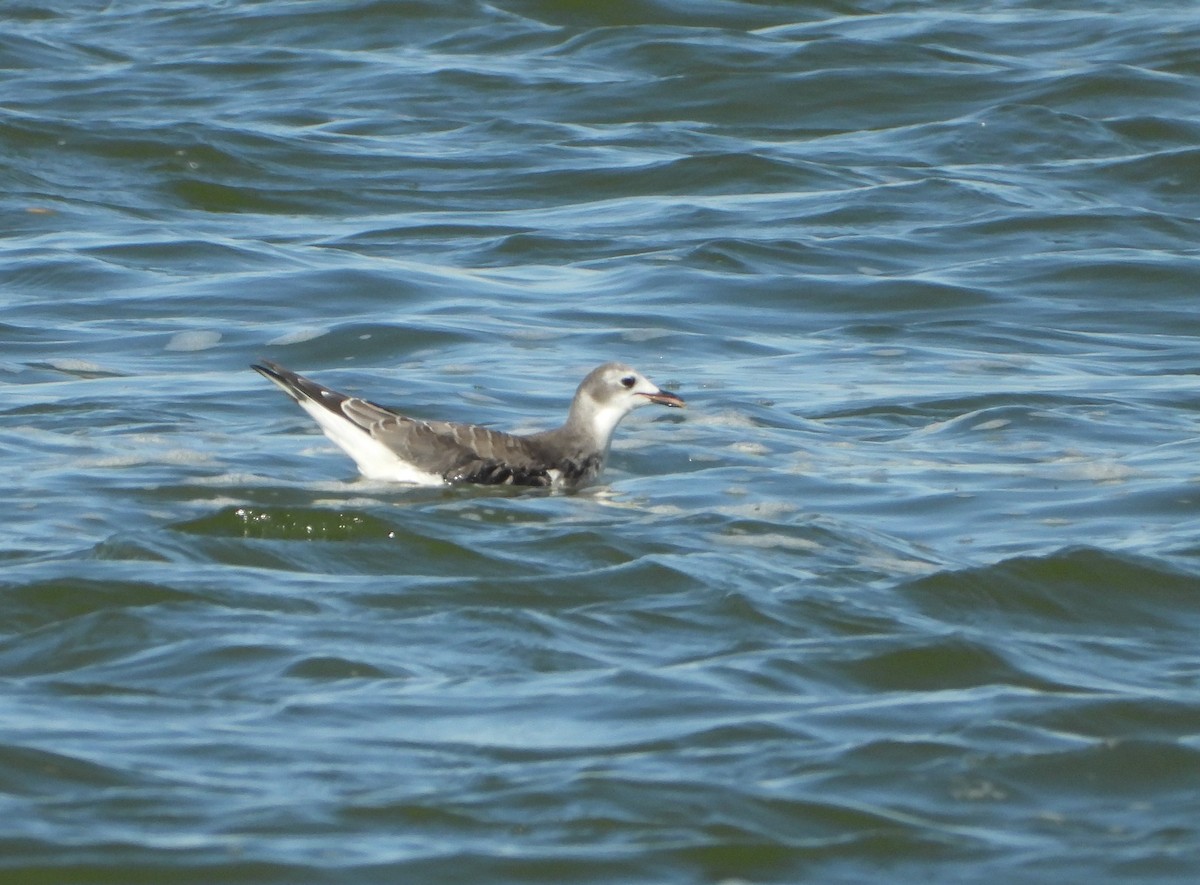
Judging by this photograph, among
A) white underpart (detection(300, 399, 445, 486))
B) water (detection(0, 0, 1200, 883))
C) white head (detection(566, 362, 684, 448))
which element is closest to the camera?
water (detection(0, 0, 1200, 883))

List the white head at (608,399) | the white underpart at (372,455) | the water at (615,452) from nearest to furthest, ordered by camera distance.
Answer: the water at (615,452) → the white underpart at (372,455) → the white head at (608,399)

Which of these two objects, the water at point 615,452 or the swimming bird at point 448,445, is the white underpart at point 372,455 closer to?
the swimming bird at point 448,445

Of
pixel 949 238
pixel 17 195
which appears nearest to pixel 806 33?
pixel 949 238

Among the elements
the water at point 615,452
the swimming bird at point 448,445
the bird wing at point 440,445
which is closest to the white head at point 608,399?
the swimming bird at point 448,445

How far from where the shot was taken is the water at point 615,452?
6.13 metres

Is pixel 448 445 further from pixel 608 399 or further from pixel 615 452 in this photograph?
pixel 615 452

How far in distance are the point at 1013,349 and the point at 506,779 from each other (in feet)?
25.7

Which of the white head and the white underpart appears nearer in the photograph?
the white underpart

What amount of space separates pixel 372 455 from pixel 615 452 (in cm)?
159

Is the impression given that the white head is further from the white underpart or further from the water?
the white underpart

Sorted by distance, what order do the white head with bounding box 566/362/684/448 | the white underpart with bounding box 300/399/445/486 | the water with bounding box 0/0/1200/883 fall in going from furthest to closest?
the white head with bounding box 566/362/684/448
the white underpart with bounding box 300/399/445/486
the water with bounding box 0/0/1200/883

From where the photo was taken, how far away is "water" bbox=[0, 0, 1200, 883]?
241 inches

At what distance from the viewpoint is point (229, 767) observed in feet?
20.4

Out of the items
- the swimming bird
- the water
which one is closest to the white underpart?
the swimming bird
